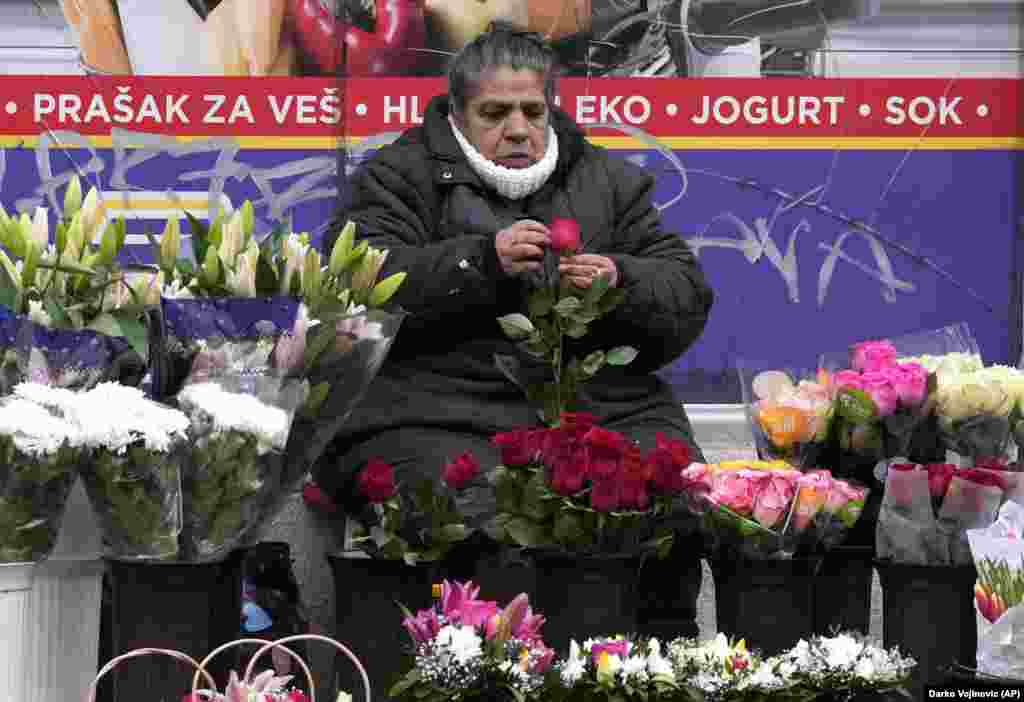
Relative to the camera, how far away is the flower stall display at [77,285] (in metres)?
3.34

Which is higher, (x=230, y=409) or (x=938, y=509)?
(x=230, y=409)

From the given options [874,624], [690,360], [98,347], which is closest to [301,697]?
[98,347]

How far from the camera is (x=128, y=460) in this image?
125 inches

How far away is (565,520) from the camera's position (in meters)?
3.61

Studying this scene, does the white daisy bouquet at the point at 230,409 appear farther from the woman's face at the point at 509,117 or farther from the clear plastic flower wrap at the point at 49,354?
the woman's face at the point at 509,117

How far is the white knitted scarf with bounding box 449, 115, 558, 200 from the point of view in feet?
15.0

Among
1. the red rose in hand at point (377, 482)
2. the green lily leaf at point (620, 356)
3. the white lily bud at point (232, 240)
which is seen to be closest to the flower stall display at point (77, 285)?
the white lily bud at point (232, 240)

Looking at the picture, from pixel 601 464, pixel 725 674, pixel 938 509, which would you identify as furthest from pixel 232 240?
pixel 938 509

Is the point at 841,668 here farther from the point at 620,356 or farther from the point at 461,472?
the point at 620,356

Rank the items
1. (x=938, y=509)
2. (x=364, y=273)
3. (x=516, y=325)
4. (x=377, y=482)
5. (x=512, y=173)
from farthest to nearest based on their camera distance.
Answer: (x=512, y=173) → (x=516, y=325) → (x=377, y=482) → (x=938, y=509) → (x=364, y=273)

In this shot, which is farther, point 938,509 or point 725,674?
point 938,509

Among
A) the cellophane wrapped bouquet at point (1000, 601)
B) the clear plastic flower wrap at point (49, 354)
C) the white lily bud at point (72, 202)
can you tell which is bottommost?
the cellophane wrapped bouquet at point (1000, 601)

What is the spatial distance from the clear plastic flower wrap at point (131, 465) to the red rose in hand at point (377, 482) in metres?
0.71

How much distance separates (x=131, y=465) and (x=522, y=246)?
1311mm
